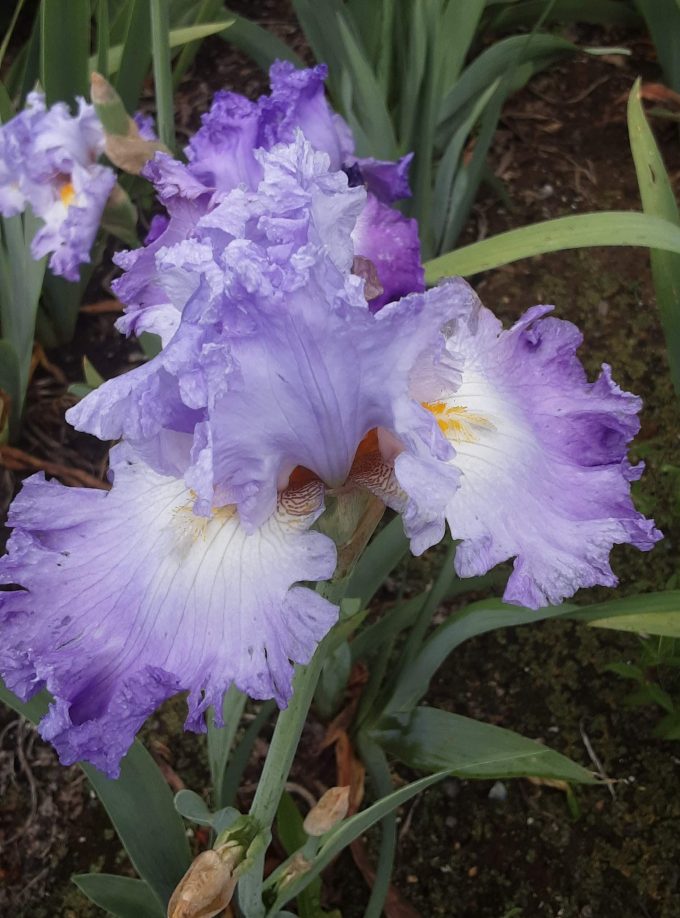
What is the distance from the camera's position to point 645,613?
102cm

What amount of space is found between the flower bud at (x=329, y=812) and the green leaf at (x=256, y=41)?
1.65m

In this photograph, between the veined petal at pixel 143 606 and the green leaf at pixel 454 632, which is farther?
the green leaf at pixel 454 632

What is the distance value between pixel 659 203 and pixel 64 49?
3.78 ft

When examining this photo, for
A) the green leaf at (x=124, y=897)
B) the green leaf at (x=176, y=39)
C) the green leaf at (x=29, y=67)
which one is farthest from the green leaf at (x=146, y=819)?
the green leaf at (x=29, y=67)

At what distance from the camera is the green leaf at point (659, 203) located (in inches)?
47.3

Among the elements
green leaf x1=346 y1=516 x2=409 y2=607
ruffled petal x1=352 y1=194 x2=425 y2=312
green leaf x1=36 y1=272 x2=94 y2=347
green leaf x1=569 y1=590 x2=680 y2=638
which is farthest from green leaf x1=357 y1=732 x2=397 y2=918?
green leaf x1=36 y1=272 x2=94 y2=347

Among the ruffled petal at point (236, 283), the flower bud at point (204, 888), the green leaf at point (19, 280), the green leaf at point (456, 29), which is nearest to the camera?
the ruffled petal at point (236, 283)

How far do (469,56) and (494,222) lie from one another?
48 centimetres

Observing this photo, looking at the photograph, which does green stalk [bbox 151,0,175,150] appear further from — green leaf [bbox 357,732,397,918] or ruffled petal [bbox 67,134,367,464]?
green leaf [bbox 357,732,397,918]

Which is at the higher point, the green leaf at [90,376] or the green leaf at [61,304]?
the green leaf at [90,376]

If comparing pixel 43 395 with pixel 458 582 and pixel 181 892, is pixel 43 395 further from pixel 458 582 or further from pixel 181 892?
pixel 181 892

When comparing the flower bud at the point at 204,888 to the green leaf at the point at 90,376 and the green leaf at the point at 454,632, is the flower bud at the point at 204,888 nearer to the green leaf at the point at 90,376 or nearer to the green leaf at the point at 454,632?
the green leaf at the point at 454,632

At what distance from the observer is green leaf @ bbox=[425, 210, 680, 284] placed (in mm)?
1018

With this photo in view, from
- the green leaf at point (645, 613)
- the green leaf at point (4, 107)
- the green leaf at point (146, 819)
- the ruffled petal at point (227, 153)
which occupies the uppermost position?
the ruffled petal at point (227, 153)
